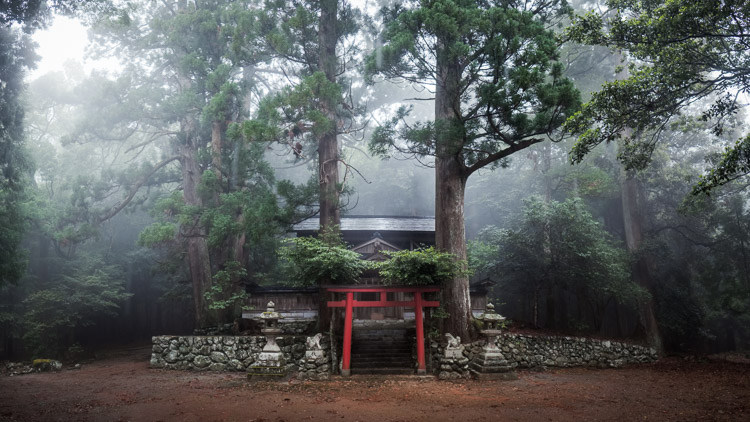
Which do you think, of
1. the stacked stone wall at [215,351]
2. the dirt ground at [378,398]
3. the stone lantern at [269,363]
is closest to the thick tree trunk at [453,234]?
the dirt ground at [378,398]

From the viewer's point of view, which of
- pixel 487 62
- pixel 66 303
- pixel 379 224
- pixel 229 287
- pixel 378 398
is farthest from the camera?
pixel 379 224

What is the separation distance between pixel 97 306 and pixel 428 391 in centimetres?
1331

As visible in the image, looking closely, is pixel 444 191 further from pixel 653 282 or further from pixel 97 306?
pixel 97 306

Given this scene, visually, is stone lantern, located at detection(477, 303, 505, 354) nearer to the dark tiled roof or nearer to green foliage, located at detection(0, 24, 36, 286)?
the dark tiled roof

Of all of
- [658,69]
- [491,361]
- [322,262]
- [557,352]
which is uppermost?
[658,69]

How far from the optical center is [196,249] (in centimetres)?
1512

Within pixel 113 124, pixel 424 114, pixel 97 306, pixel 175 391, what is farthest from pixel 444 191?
pixel 424 114

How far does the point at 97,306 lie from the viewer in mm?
15547

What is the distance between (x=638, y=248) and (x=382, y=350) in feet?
37.0

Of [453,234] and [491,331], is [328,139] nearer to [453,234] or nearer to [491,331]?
[453,234]

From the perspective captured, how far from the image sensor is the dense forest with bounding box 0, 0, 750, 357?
8.76 metres

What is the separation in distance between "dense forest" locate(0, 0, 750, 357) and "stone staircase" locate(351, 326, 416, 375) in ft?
4.22

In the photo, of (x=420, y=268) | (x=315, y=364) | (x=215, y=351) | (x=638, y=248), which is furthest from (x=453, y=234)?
(x=638, y=248)

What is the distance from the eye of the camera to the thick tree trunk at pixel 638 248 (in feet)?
49.4
